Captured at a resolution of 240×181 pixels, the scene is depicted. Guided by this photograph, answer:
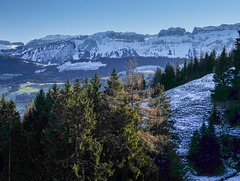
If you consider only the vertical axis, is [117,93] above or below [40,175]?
above

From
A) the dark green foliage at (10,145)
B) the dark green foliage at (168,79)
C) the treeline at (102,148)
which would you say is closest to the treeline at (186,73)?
the dark green foliage at (168,79)

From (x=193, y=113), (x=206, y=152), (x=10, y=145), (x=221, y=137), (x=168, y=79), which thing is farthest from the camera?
(x=168, y=79)

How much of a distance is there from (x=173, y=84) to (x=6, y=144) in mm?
58876

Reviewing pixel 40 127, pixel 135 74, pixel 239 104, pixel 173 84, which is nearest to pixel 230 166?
pixel 239 104

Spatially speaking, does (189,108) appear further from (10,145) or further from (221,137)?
(10,145)

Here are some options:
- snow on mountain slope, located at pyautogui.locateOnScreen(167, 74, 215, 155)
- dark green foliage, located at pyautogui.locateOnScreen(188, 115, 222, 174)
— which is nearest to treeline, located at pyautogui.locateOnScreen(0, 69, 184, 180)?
dark green foliage, located at pyautogui.locateOnScreen(188, 115, 222, 174)

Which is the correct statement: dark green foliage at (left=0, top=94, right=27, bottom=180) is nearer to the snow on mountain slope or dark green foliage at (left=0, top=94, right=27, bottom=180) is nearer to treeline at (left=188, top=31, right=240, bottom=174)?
the snow on mountain slope

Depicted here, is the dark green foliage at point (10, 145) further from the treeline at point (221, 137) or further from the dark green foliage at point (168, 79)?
the dark green foliage at point (168, 79)

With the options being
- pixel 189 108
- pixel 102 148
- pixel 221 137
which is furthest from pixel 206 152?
pixel 102 148

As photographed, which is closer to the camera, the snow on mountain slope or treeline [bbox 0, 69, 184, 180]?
treeline [bbox 0, 69, 184, 180]

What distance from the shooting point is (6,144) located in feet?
87.1

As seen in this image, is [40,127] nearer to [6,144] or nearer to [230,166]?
[6,144]

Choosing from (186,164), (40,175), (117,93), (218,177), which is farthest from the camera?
(186,164)

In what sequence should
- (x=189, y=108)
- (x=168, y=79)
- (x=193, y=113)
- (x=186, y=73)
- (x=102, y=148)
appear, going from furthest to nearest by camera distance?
(x=186, y=73)
(x=168, y=79)
(x=189, y=108)
(x=193, y=113)
(x=102, y=148)
